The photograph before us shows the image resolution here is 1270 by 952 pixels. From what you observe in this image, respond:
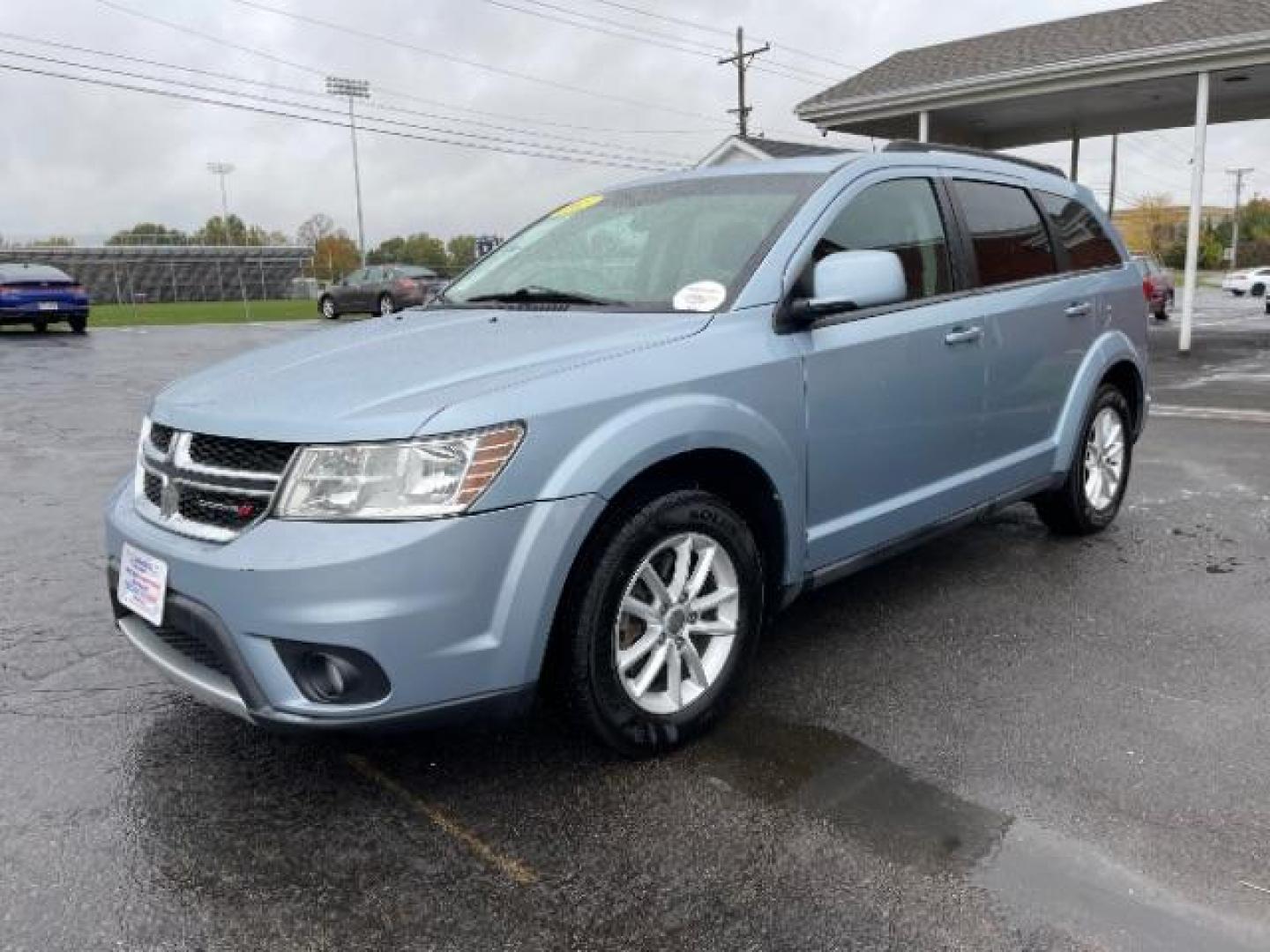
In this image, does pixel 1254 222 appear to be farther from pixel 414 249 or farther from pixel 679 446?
pixel 679 446

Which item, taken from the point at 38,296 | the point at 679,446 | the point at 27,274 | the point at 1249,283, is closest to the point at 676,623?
the point at 679,446

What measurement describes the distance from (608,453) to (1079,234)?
337cm

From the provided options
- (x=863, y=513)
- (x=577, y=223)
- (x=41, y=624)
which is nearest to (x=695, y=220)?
(x=577, y=223)

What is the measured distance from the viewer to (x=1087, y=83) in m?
A: 15.2

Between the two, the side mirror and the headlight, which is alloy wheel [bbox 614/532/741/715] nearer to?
the headlight

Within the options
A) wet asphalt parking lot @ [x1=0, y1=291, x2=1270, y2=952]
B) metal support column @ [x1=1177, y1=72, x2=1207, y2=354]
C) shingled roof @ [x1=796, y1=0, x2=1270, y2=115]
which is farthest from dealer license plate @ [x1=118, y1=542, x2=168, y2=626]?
shingled roof @ [x1=796, y1=0, x2=1270, y2=115]

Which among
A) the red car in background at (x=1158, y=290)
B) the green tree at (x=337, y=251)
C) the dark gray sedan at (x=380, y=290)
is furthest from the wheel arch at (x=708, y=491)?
the green tree at (x=337, y=251)

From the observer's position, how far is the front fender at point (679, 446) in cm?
261

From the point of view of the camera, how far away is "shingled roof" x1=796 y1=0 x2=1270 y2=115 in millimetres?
14453

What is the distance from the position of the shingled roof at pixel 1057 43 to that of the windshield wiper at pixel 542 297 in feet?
45.3

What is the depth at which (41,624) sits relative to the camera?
410 cm

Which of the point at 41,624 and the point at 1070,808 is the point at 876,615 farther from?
the point at 41,624

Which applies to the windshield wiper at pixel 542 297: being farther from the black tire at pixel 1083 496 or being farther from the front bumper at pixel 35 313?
the front bumper at pixel 35 313

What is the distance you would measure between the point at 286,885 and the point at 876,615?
252 cm
